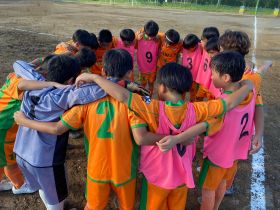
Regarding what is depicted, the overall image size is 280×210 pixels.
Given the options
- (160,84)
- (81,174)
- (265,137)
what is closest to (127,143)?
(160,84)

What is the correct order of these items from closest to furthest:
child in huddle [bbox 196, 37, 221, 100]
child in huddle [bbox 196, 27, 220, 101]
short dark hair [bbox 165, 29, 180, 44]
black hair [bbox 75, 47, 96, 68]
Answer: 1. black hair [bbox 75, 47, 96, 68]
2. child in huddle [bbox 196, 37, 221, 100]
3. child in huddle [bbox 196, 27, 220, 101]
4. short dark hair [bbox 165, 29, 180, 44]

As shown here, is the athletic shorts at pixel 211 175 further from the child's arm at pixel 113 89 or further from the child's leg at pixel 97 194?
the child's arm at pixel 113 89

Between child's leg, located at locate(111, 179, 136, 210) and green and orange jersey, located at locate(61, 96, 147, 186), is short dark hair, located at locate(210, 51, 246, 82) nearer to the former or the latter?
green and orange jersey, located at locate(61, 96, 147, 186)

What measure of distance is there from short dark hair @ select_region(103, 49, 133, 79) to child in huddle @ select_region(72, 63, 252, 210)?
177mm

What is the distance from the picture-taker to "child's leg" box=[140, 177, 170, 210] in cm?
278

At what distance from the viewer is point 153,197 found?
2.82m

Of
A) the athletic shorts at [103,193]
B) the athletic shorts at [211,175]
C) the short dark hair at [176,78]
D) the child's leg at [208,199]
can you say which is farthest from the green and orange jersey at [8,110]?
the child's leg at [208,199]

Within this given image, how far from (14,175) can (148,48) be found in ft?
12.6

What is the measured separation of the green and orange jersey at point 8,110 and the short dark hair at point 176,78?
5.07 ft

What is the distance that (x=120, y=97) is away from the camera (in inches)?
94.7

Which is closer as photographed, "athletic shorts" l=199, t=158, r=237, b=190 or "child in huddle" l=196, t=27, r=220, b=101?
"athletic shorts" l=199, t=158, r=237, b=190

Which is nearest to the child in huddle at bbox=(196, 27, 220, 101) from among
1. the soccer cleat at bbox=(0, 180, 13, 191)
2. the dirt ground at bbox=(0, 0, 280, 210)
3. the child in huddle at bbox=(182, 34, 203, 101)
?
the child in huddle at bbox=(182, 34, 203, 101)

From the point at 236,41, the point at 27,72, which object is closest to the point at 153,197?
the point at 27,72

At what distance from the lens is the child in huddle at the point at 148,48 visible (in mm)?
6268
